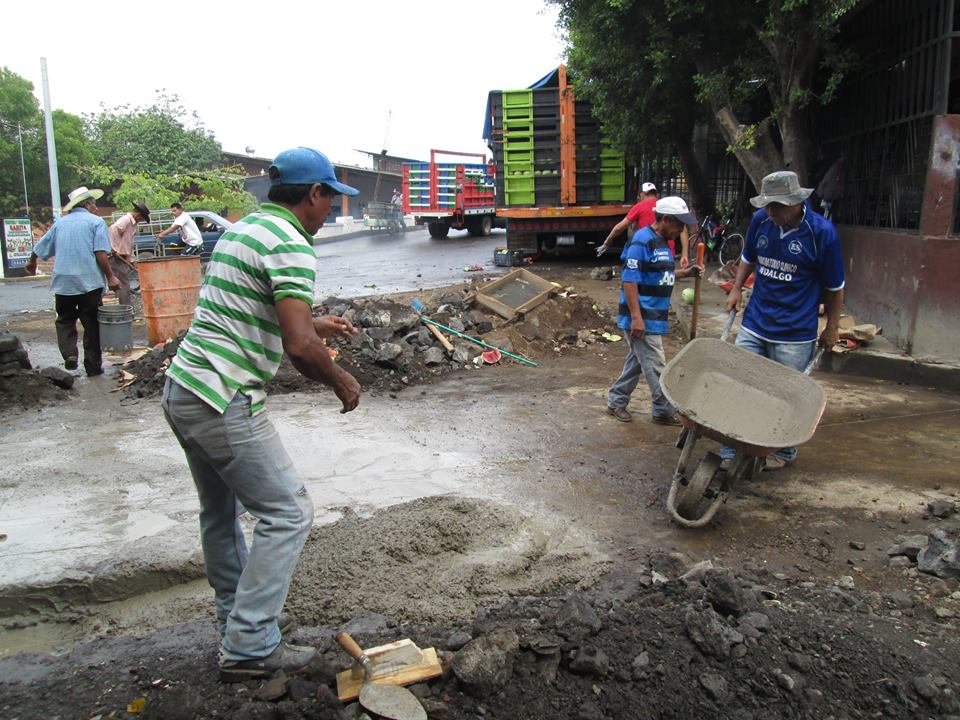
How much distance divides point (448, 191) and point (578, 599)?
77.8ft

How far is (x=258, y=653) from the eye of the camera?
2.62 meters

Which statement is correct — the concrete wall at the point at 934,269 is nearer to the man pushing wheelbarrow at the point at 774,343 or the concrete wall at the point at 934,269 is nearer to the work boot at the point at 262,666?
the man pushing wheelbarrow at the point at 774,343

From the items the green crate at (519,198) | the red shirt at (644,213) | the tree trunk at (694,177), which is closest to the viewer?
the red shirt at (644,213)

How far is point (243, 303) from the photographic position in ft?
8.26

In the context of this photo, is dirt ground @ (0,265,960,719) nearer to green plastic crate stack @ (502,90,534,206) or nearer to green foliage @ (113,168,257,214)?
green plastic crate stack @ (502,90,534,206)

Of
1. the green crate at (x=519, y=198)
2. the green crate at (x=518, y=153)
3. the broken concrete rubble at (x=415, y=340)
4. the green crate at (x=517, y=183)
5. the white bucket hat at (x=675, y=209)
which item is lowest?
the broken concrete rubble at (x=415, y=340)

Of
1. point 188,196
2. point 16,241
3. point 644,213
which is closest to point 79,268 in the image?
point 644,213

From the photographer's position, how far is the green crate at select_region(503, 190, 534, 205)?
639 inches

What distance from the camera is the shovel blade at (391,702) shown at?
2414 millimetres

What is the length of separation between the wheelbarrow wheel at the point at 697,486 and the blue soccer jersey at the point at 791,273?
4.01 feet

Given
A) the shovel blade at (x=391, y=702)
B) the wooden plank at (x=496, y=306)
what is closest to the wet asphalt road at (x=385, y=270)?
the wooden plank at (x=496, y=306)

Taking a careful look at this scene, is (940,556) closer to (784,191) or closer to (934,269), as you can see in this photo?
(784,191)

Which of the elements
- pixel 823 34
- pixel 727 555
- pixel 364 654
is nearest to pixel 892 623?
pixel 727 555

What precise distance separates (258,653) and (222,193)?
24.1m
